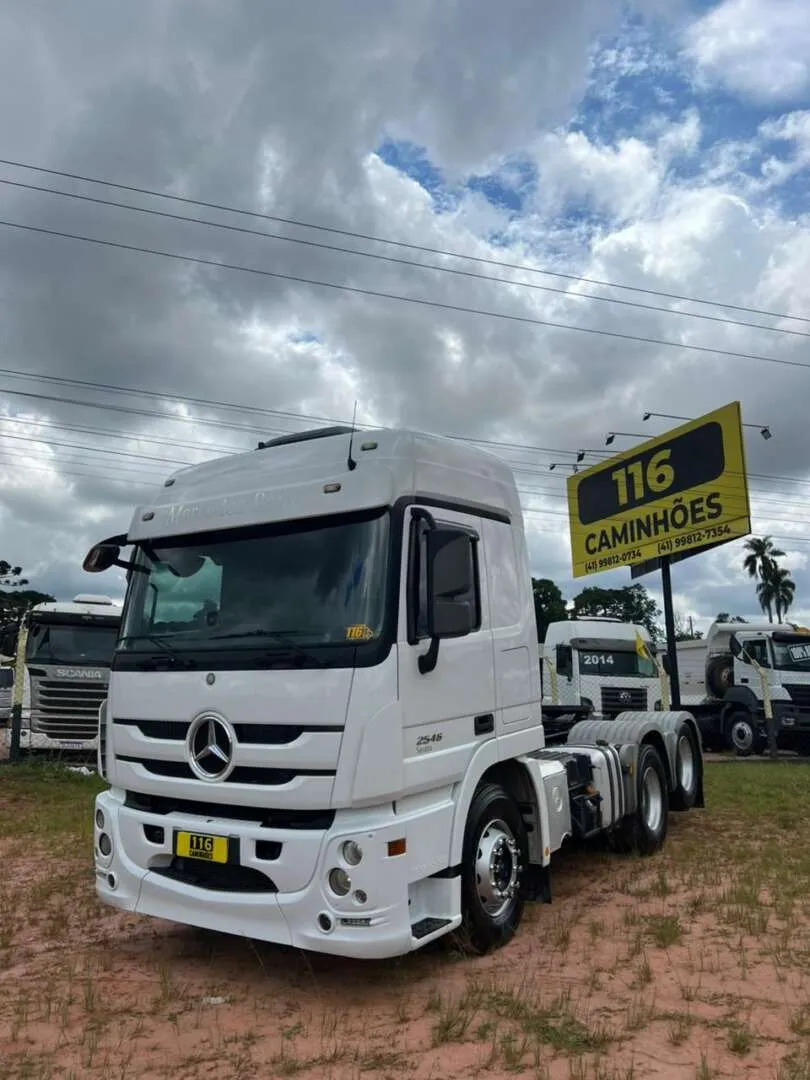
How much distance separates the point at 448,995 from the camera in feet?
14.9

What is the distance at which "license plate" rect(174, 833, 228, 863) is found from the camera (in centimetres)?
454

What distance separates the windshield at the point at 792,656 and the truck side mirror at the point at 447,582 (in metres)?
17.3

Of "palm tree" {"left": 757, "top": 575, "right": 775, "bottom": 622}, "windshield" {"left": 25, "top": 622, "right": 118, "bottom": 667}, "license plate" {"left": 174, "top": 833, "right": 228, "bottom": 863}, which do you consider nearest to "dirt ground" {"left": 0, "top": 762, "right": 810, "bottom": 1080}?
"license plate" {"left": 174, "top": 833, "right": 228, "bottom": 863}

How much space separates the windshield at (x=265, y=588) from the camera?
4.56m

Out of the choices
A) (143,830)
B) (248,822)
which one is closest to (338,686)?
(248,822)

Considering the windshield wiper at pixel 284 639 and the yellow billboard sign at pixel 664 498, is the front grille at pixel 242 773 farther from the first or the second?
the yellow billboard sign at pixel 664 498

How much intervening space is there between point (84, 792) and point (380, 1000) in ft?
26.0

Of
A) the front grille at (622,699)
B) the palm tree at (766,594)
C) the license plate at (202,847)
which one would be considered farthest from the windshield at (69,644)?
the palm tree at (766,594)

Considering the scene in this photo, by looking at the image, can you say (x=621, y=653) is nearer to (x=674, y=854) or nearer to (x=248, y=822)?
(x=674, y=854)

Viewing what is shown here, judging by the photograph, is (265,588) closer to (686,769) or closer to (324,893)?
(324,893)

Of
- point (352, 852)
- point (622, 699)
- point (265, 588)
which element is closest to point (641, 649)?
point (622, 699)

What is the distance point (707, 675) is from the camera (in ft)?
73.0

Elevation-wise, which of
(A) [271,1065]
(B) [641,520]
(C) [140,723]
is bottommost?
(A) [271,1065]

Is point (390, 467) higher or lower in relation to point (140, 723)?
higher
